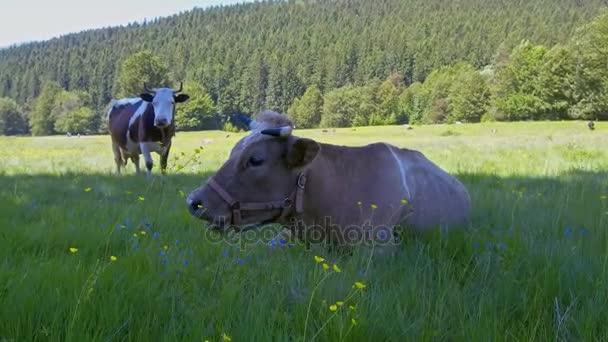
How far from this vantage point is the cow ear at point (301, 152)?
4168 mm

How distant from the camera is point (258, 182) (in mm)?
4277

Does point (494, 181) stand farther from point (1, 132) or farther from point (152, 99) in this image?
point (1, 132)

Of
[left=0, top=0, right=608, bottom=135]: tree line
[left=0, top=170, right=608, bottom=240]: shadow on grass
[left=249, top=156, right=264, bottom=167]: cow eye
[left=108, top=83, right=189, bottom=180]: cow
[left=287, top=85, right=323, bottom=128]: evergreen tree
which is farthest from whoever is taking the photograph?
[left=287, top=85, right=323, bottom=128]: evergreen tree

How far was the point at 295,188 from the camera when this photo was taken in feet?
14.3

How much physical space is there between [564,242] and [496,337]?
Answer: 2250mm

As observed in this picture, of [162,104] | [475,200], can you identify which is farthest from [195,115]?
[475,200]

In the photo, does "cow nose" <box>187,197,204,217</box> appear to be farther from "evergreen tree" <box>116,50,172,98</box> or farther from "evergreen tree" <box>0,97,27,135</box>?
"evergreen tree" <box>0,97,27,135</box>

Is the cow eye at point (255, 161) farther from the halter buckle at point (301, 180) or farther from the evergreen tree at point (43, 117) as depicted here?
the evergreen tree at point (43, 117)

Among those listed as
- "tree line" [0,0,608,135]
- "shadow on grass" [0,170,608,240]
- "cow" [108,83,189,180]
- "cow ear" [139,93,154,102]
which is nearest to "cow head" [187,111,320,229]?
"shadow on grass" [0,170,608,240]

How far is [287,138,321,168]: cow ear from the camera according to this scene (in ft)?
13.7

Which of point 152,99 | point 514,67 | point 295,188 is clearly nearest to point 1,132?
point 514,67

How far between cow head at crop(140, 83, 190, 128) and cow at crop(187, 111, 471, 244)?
24.2ft

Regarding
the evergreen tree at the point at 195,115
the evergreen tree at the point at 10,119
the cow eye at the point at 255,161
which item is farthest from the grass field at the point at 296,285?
the evergreen tree at the point at 10,119

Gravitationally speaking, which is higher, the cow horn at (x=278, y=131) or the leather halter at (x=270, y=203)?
the cow horn at (x=278, y=131)
